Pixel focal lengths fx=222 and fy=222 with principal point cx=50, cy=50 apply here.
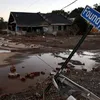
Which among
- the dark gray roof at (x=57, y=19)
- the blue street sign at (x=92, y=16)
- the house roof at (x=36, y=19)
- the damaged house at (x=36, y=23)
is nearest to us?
the blue street sign at (x=92, y=16)

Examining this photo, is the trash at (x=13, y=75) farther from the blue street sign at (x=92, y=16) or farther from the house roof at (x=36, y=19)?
the house roof at (x=36, y=19)

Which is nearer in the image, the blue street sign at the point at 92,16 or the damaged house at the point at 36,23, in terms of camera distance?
the blue street sign at the point at 92,16

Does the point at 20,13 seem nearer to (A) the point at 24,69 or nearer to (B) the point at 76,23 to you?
(B) the point at 76,23

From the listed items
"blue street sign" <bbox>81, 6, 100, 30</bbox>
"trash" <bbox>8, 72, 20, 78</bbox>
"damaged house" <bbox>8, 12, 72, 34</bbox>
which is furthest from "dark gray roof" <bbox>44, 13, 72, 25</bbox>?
"blue street sign" <bbox>81, 6, 100, 30</bbox>

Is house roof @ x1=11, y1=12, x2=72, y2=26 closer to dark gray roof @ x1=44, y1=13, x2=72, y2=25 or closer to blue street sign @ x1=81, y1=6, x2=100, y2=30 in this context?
dark gray roof @ x1=44, y1=13, x2=72, y2=25

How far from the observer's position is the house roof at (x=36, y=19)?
39031mm

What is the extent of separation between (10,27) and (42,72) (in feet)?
112

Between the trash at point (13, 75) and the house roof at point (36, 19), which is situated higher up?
the house roof at point (36, 19)

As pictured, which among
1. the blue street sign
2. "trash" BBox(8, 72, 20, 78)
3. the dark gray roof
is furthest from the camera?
the dark gray roof

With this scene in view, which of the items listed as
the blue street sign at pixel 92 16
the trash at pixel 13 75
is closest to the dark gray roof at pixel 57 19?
the trash at pixel 13 75

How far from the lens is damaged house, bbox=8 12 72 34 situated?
38.6 meters

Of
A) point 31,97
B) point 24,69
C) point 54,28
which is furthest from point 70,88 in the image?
point 54,28

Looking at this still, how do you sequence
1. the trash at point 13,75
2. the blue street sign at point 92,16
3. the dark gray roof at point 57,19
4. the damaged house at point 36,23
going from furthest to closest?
1. the dark gray roof at point 57,19
2. the damaged house at point 36,23
3. the trash at point 13,75
4. the blue street sign at point 92,16

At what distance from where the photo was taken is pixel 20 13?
137ft
